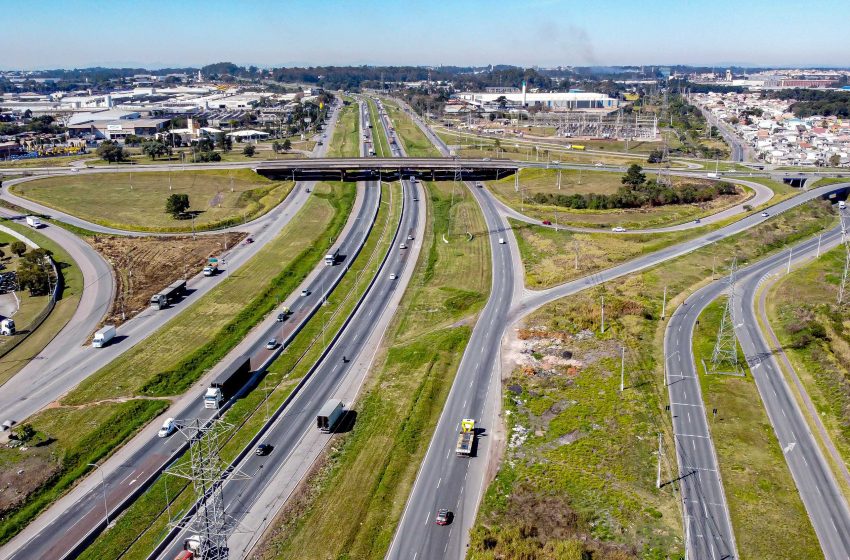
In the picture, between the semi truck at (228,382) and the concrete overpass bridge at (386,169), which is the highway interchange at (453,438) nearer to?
the semi truck at (228,382)

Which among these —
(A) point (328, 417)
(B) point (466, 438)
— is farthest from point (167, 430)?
(B) point (466, 438)

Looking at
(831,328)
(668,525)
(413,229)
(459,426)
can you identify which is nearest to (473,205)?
(413,229)

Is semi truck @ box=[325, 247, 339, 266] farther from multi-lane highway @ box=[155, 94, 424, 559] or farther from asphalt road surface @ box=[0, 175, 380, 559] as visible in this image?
asphalt road surface @ box=[0, 175, 380, 559]

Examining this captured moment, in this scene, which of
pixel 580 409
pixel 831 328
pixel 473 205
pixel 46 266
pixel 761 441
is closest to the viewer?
pixel 761 441

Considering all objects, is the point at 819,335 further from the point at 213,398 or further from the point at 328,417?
the point at 213,398

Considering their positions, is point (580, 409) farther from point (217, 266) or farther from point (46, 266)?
point (46, 266)
